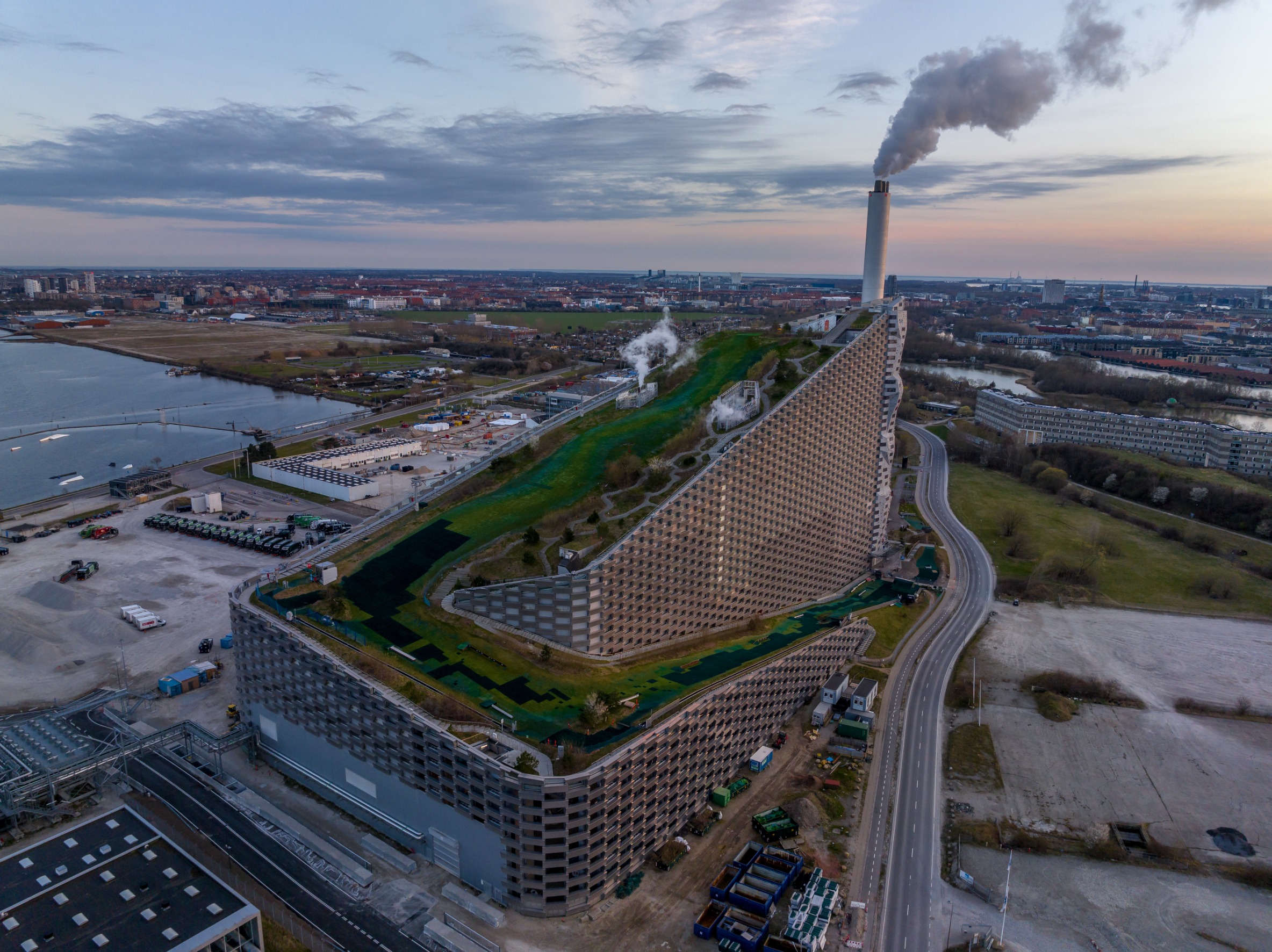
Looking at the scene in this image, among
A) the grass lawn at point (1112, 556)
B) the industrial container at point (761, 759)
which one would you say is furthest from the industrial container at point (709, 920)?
the grass lawn at point (1112, 556)

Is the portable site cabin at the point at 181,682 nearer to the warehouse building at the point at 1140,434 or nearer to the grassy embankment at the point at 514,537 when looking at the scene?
the grassy embankment at the point at 514,537

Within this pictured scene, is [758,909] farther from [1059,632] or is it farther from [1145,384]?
[1145,384]

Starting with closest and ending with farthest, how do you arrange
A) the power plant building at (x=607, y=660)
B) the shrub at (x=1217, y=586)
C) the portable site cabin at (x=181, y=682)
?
the power plant building at (x=607, y=660)
the portable site cabin at (x=181, y=682)
the shrub at (x=1217, y=586)

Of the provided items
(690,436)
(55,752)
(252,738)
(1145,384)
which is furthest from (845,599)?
(1145,384)

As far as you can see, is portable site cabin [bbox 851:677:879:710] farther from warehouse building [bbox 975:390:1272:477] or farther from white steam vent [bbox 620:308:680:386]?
warehouse building [bbox 975:390:1272:477]

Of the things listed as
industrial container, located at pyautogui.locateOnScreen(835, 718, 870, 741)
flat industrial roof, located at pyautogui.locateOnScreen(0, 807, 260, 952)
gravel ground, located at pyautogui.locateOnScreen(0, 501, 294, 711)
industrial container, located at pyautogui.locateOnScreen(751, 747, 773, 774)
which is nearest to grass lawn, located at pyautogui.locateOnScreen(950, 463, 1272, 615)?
industrial container, located at pyautogui.locateOnScreen(835, 718, 870, 741)

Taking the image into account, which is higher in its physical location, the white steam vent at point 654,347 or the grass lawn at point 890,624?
the white steam vent at point 654,347
